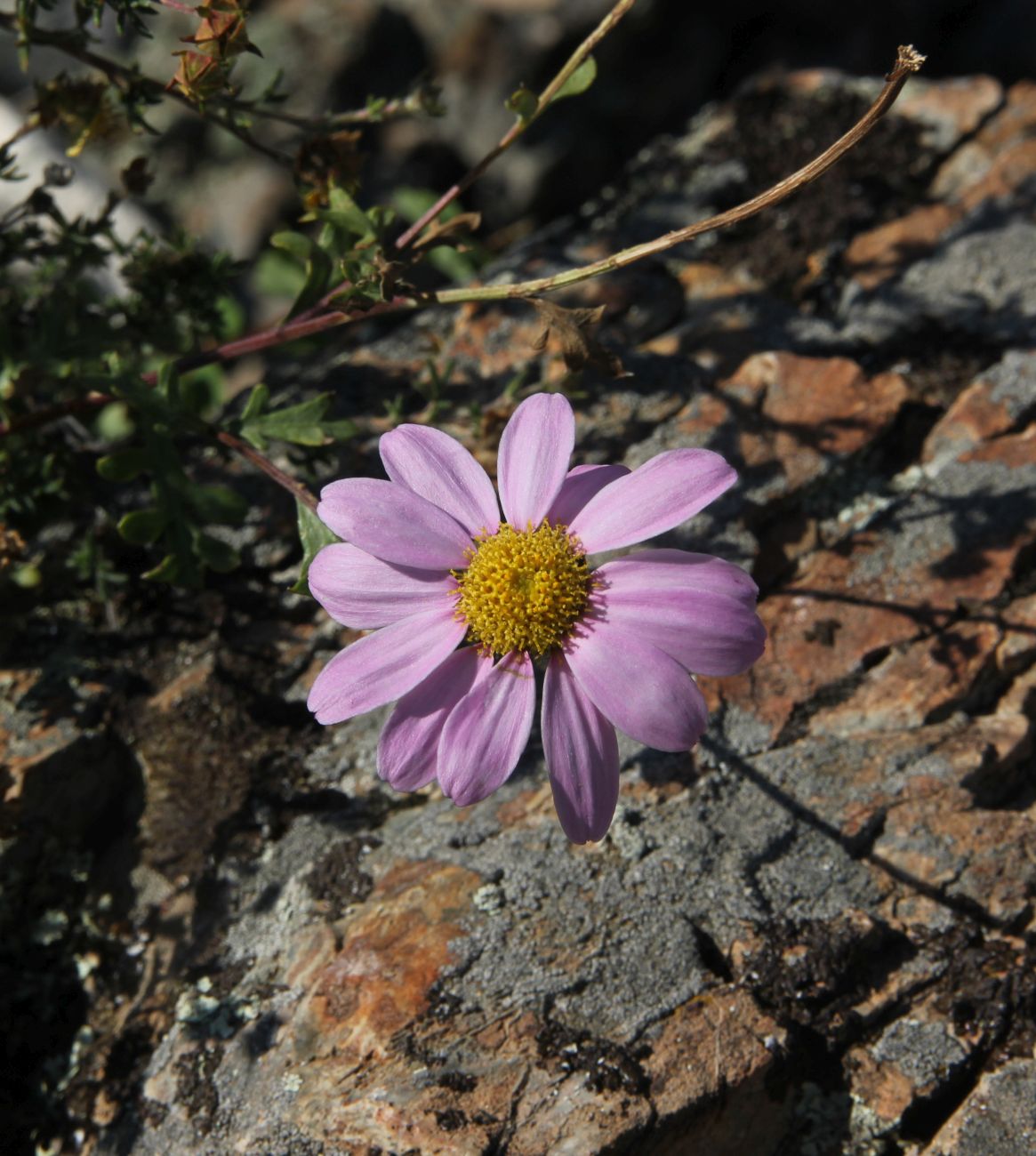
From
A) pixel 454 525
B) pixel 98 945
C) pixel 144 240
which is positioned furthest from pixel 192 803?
pixel 144 240

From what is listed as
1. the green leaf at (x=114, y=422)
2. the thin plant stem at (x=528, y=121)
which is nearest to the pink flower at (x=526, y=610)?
the thin plant stem at (x=528, y=121)

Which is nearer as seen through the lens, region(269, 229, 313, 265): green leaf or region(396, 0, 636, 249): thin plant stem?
region(396, 0, 636, 249): thin plant stem

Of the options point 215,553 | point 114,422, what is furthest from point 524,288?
point 114,422

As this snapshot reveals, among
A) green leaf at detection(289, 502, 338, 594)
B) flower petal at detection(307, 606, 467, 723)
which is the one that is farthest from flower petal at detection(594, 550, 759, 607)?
green leaf at detection(289, 502, 338, 594)

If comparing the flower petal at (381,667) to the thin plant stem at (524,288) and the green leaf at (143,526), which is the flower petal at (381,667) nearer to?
the thin plant stem at (524,288)

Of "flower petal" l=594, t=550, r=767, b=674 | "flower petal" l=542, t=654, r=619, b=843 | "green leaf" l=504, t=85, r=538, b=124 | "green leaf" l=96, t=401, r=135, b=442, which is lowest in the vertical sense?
"flower petal" l=542, t=654, r=619, b=843

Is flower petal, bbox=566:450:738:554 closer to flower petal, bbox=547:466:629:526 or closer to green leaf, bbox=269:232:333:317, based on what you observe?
flower petal, bbox=547:466:629:526

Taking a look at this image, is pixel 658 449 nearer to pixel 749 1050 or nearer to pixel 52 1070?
pixel 749 1050
